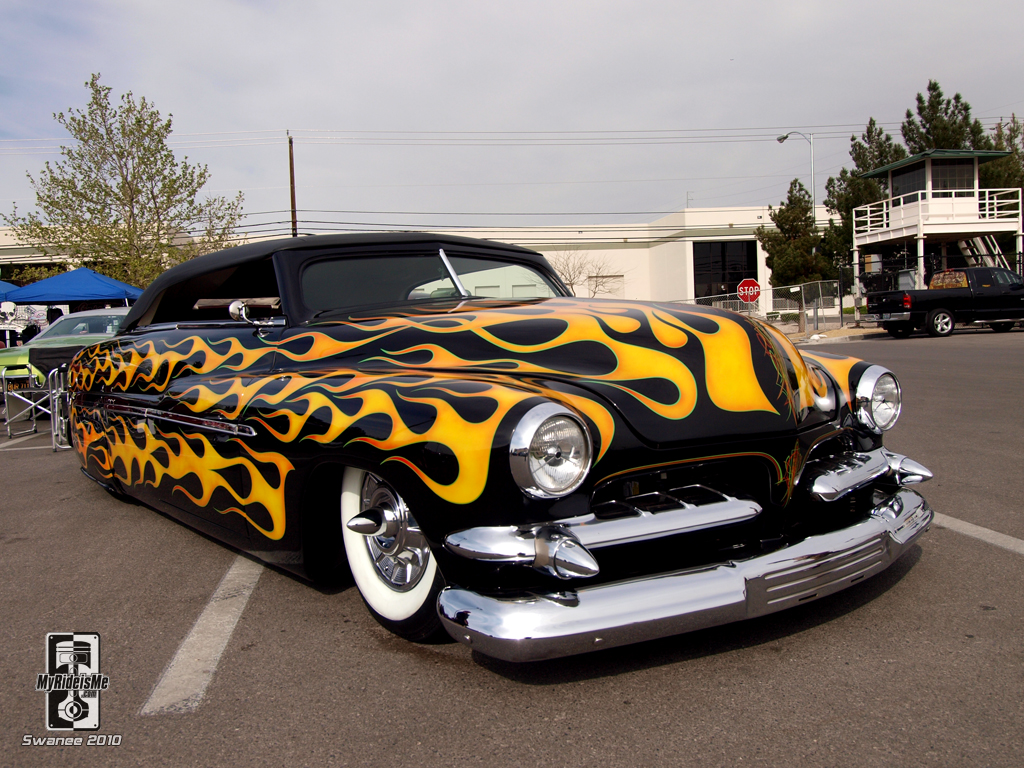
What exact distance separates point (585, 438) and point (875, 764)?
3.37 ft

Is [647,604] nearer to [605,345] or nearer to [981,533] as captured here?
[605,345]

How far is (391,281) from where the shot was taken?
347cm

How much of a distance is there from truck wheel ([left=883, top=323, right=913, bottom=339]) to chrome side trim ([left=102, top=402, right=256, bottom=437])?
62.8ft

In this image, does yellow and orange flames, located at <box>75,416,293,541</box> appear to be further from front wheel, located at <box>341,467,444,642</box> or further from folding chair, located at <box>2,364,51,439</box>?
folding chair, located at <box>2,364,51,439</box>

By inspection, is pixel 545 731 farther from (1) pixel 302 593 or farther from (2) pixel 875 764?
(1) pixel 302 593

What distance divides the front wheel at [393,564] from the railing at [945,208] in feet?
92.6

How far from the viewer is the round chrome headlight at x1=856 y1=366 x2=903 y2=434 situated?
9.69 feet

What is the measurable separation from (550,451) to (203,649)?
142 cm

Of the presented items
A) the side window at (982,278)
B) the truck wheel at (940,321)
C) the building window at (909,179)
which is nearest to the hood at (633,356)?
the truck wheel at (940,321)

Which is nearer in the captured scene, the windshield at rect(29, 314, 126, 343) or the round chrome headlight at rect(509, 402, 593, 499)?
the round chrome headlight at rect(509, 402, 593, 499)

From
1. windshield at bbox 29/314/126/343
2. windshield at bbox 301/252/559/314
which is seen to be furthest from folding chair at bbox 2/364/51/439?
windshield at bbox 301/252/559/314

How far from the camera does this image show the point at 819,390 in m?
2.89

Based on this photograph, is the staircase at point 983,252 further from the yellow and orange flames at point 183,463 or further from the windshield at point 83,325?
the yellow and orange flames at point 183,463

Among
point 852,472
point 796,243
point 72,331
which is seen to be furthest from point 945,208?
point 852,472
